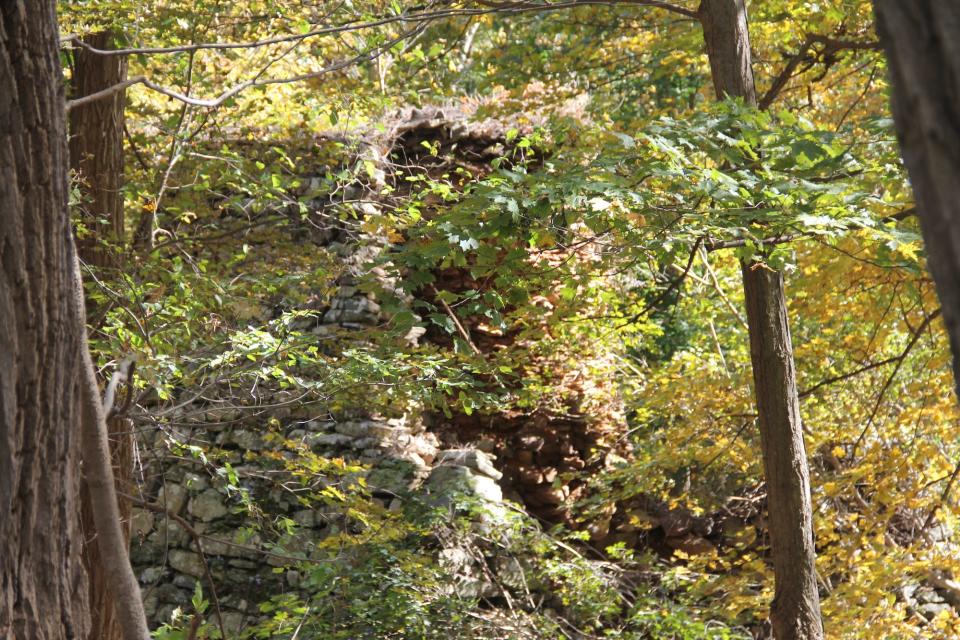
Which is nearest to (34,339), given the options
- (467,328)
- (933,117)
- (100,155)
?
(933,117)

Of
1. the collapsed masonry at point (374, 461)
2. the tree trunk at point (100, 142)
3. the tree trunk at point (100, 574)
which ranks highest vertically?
the tree trunk at point (100, 142)

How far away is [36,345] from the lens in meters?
1.34

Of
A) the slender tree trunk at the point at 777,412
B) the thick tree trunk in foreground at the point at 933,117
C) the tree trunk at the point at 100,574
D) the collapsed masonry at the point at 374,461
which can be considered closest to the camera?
the thick tree trunk in foreground at the point at 933,117

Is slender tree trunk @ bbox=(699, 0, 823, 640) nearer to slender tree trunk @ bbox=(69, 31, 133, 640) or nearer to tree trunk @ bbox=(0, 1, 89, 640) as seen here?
slender tree trunk @ bbox=(69, 31, 133, 640)

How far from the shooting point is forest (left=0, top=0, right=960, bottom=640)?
1.37m

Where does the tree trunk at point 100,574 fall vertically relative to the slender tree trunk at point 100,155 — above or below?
below

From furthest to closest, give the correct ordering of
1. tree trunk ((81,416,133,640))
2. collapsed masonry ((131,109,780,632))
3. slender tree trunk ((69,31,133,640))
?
1. collapsed masonry ((131,109,780,632))
2. slender tree trunk ((69,31,133,640))
3. tree trunk ((81,416,133,640))

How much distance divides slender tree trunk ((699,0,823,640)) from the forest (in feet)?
0.04

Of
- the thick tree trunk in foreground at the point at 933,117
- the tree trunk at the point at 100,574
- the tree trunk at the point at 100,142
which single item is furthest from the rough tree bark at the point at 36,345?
the tree trunk at the point at 100,142

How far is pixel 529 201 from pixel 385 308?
2.54 ft

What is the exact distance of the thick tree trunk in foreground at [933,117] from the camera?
64 cm

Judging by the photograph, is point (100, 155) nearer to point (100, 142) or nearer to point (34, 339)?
point (100, 142)

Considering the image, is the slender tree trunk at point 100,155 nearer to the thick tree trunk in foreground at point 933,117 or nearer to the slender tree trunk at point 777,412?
the slender tree trunk at point 777,412

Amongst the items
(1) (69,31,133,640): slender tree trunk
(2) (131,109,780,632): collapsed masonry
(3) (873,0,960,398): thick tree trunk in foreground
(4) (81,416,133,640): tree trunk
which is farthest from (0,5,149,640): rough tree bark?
(2) (131,109,780,632): collapsed masonry
